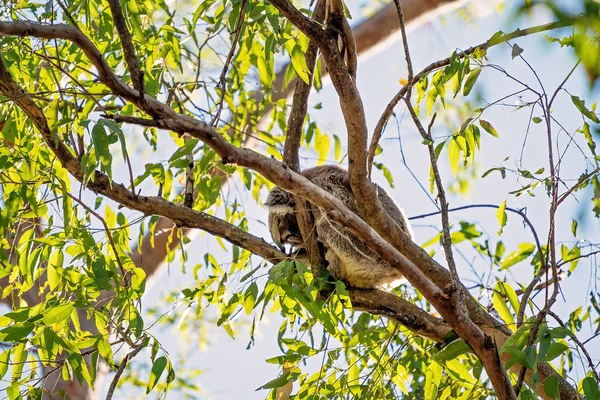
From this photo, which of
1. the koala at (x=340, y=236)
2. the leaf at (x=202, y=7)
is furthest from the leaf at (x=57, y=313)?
the koala at (x=340, y=236)

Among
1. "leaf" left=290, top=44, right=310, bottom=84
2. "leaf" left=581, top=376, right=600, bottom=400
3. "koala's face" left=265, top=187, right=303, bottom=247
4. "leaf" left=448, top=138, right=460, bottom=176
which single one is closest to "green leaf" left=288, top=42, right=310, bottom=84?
"leaf" left=290, top=44, right=310, bottom=84

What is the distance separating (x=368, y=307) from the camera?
9.07 feet

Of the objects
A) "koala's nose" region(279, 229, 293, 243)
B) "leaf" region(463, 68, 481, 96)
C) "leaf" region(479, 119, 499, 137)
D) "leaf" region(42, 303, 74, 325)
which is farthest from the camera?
"koala's nose" region(279, 229, 293, 243)

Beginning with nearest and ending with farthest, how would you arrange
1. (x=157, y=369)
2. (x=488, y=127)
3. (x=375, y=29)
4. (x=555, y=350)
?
1. (x=555, y=350)
2. (x=157, y=369)
3. (x=488, y=127)
4. (x=375, y=29)

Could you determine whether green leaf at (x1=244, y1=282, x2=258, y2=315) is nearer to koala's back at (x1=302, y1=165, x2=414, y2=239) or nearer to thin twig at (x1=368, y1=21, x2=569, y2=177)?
thin twig at (x1=368, y1=21, x2=569, y2=177)

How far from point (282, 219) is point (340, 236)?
A: 40 cm

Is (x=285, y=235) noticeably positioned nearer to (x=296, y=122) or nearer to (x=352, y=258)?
(x=352, y=258)

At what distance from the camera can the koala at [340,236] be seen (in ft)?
10.8

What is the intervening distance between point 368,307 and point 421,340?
75 centimetres

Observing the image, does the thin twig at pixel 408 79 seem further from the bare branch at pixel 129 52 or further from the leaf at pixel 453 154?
Result: the bare branch at pixel 129 52

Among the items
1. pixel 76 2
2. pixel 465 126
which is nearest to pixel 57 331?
pixel 76 2

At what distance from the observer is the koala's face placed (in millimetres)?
3562

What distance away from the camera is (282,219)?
368 cm

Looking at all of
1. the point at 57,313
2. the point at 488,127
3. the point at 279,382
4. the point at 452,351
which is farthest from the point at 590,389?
the point at 57,313
